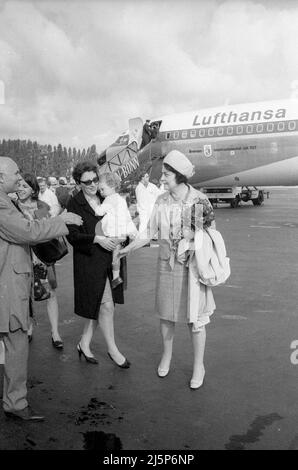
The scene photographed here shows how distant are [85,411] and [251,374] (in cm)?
159

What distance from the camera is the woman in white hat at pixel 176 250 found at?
4457 mm

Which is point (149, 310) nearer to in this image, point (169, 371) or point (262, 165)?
point (169, 371)

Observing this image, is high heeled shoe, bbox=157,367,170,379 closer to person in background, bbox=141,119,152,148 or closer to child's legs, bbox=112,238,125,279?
child's legs, bbox=112,238,125,279

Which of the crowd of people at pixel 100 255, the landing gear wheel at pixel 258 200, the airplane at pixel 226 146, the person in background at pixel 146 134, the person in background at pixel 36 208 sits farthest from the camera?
the landing gear wheel at pixel 258 200

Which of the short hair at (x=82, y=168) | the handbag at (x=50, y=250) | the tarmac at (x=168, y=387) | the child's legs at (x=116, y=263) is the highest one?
the short hair at (x=82, y=168)

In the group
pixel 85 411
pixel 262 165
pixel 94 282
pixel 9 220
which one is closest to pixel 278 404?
pixel 85 411

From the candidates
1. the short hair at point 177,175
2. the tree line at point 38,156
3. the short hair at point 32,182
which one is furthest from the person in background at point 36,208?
the tree line at point 38,156

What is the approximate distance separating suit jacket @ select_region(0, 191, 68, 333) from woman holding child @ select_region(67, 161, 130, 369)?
2.96ft

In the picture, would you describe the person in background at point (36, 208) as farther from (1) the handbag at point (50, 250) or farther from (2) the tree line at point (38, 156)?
(2) the tree line at point (38, 156)

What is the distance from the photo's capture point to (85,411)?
13.3ft

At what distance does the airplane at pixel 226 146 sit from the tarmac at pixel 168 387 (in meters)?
15.8

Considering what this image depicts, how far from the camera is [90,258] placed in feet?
15.9

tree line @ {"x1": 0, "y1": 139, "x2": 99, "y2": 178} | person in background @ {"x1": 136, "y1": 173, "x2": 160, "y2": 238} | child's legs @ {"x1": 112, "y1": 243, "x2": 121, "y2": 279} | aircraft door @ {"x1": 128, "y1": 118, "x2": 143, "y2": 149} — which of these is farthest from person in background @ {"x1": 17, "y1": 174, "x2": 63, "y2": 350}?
tree line @ {"x1": 0, "y1": 139, "x2": 99, "y2": 178}

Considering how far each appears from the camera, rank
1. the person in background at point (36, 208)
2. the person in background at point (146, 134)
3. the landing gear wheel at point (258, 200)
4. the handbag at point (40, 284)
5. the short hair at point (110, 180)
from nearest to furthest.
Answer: the short hair at point (110, 180), the handbag at point (40, 284), the person in background at point (36, 208), the person in background at point (146, 134), the landing gear wheel at point (258, 200)
